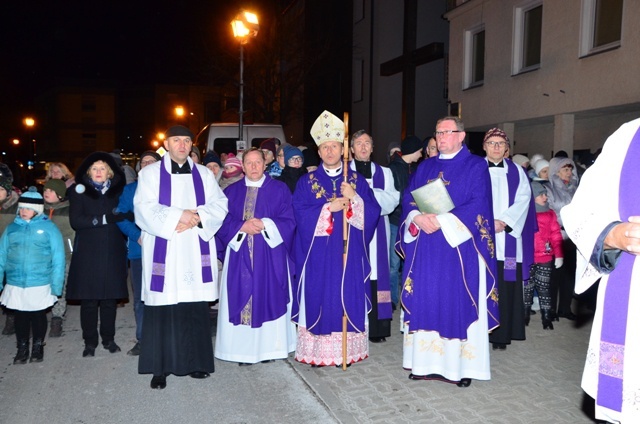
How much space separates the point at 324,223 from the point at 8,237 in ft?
10.1

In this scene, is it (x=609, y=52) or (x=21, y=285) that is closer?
(x=21, y=285)

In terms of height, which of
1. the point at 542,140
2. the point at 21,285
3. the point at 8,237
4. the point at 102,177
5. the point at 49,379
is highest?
the point at 542,140

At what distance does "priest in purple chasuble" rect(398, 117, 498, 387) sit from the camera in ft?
16.4

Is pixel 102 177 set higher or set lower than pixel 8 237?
higher

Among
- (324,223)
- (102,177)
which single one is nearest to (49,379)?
(102,177)

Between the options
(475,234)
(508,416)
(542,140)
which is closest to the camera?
(508,416)

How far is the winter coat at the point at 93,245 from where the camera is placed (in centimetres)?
595

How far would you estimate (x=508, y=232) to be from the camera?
6.18 m

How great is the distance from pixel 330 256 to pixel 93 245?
242 cm

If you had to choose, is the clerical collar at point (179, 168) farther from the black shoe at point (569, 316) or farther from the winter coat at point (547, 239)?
the black shoe at point (569, 316)

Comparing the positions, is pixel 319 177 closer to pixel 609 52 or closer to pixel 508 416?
pixel 508 416

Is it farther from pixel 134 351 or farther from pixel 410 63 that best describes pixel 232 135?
pixel 134 351

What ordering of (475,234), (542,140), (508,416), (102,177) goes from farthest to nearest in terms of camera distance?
(542,140), (102,177), (475,234), (508,416)

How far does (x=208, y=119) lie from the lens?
176 feet
